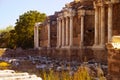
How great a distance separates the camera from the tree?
58.0 metres

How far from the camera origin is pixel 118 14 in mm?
27516

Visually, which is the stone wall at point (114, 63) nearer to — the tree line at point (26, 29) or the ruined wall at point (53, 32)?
the ruined wall at point (53, 32)

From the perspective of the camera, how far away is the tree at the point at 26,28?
58000mm

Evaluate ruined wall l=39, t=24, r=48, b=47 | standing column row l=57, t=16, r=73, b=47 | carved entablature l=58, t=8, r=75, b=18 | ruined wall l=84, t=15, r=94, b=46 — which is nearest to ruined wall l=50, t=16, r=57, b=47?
ruined wall l=39, t=24, r=48, b=47

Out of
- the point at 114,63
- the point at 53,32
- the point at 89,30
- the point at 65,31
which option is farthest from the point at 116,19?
the point at 53,32

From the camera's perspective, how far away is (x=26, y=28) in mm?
58688

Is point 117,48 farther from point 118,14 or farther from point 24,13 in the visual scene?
point 24,13

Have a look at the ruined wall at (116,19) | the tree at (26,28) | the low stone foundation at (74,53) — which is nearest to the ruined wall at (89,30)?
the low stone foundation at (74,53)

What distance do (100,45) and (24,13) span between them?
1360 inches

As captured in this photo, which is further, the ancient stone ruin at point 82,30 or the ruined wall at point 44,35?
the ruined wall at point 44,35

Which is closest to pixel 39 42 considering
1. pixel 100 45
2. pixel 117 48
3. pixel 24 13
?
pixel 24 13

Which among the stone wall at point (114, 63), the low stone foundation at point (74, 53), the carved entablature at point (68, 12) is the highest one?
the carved entablature at point (68, 12)

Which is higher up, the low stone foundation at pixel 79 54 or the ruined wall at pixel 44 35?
the ruined wall at pixel 44 35

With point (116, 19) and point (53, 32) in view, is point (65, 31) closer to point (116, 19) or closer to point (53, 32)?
point (53, 32)
